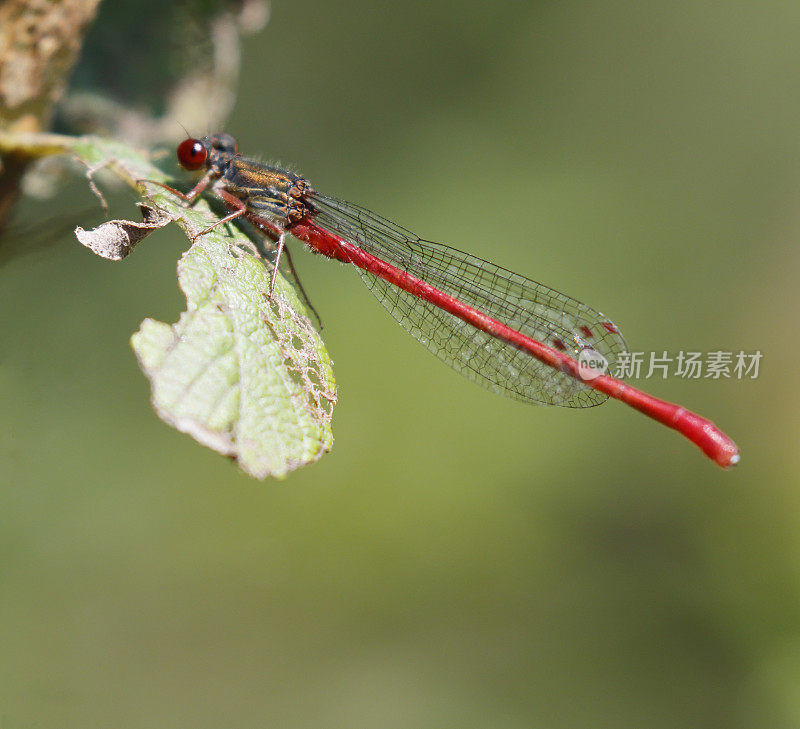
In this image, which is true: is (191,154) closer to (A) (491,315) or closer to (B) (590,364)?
(A) (491,315)

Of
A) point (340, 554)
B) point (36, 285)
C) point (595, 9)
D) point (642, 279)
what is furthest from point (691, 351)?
point (36, 285)

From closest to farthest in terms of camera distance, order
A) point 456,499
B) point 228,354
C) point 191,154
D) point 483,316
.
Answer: point 228,354 < point 191,154 < point 483,316 < point 456,499

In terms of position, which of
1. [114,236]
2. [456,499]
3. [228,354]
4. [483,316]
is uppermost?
[483,316]

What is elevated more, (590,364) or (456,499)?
(590,364)

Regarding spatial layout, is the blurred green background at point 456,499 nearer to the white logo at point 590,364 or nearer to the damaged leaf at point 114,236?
the white logo at point 590,364

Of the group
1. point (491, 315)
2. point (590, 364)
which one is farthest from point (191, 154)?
point (590, 364)

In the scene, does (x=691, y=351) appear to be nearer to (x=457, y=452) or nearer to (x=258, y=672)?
(x=457, y=452)

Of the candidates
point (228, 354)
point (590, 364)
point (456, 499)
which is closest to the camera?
point (228, 354)

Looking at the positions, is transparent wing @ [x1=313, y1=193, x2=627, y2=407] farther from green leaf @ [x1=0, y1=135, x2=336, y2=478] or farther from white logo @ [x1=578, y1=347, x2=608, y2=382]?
green leaf @ [x1=0, y1=135, x2=336, y2=478]
